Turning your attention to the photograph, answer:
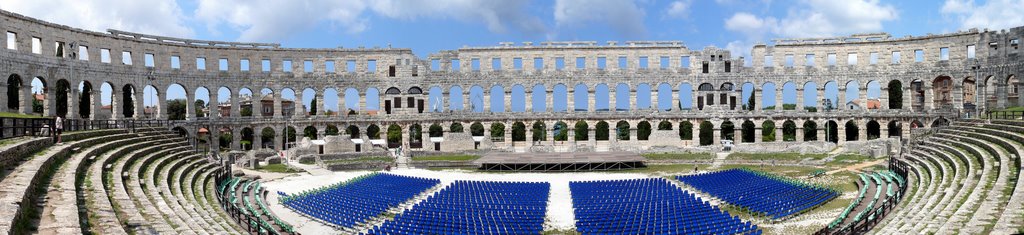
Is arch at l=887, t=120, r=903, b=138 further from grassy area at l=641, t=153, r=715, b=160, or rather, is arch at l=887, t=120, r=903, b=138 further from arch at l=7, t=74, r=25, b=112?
arch at l=7, t=74, r=25, b=112

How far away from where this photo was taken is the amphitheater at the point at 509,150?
2120 centimetres

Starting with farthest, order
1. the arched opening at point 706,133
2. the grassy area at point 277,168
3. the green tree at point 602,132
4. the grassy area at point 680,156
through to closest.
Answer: the green tree at point 602,132 → the arched opening at point 706,133 → the grassy area at point 680,156 → the grassy area at point 277,168

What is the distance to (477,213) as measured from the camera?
2609 cm

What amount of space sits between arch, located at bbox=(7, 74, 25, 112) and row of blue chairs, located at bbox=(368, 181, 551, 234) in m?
31.4

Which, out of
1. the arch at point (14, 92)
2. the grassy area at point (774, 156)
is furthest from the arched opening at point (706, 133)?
the arch at point (14, 92)

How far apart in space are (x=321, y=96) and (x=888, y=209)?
168 feet

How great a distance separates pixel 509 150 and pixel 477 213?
3384cm

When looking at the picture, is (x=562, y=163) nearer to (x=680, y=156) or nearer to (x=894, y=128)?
(x=680, y=156)

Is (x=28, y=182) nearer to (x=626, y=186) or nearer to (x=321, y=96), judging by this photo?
(x=626, y=186)

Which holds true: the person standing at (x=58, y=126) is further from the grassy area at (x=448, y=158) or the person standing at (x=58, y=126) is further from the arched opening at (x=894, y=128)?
the arched opening at (x=894, y=128)

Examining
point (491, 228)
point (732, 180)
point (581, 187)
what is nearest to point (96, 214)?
point (491, 228)

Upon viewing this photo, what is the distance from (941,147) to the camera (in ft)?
115

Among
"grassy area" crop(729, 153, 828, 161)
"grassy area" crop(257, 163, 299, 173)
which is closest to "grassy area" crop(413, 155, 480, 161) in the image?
"grassy area" crop(257, 163, 299, 173)

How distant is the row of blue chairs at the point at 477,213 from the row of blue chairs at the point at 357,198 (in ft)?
5.07
